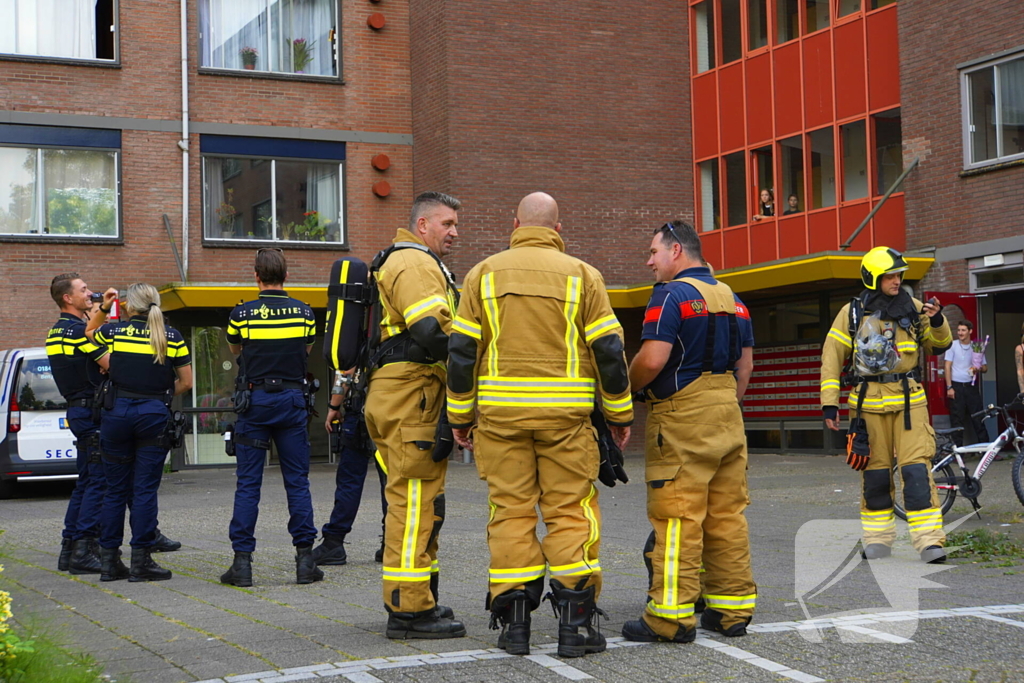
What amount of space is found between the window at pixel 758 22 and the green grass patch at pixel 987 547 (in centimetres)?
1563

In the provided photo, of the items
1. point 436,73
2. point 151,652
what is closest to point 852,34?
point 436,73

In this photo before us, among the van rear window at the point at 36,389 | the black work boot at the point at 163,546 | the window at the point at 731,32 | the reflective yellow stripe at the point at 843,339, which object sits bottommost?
the black work boot at the point at 163,546

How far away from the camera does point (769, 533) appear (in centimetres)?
986

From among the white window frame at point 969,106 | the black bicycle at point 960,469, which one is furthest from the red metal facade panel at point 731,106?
the black bicycle at point 960,469

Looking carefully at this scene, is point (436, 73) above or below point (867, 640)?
above

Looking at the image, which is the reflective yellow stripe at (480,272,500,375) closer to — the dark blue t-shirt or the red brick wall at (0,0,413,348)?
the dark blue t-shirt

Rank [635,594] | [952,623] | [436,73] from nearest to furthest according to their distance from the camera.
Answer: [952,623]
[635,594]
[436,73]

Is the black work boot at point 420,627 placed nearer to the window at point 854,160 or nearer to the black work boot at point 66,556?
the black work boot at point 66,556

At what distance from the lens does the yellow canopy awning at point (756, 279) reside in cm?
1856

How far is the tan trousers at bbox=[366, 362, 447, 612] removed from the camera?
577cm

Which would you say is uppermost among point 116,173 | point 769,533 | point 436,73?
point 436,73

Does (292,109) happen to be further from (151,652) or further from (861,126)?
(151,652)

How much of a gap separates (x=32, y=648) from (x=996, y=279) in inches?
659

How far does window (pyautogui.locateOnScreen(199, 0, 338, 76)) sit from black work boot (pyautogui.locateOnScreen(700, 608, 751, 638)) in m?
18.8
